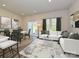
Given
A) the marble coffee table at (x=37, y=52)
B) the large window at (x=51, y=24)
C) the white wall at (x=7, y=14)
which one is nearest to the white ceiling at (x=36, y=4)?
the white wall at (x=7, y=14)

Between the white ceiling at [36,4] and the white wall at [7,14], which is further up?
the white ceiling at [36,4]

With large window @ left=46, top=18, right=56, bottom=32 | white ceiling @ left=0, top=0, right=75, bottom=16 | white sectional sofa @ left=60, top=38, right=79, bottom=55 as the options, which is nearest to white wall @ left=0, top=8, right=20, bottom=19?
white ceiling @ left=0, top=0, right=75, bottom=16

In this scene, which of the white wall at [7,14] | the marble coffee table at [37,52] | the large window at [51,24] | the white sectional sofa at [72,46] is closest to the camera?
the white sectional sofa at [72,46]

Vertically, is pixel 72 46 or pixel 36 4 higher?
pixel 36 4

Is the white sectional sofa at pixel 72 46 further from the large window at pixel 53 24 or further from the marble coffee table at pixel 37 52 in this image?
the large window at pixel 53 24

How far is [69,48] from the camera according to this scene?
3283mm

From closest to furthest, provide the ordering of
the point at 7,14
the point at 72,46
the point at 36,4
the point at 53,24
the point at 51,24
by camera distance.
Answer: the point at 72,46
the point at 36,4
the point at 7,14
the point at 53,24
the point at 51,24

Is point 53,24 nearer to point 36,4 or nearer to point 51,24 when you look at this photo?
point 51,24

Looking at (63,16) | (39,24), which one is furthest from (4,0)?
(63,16)

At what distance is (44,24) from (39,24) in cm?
54

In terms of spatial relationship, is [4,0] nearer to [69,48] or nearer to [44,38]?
[44,38]

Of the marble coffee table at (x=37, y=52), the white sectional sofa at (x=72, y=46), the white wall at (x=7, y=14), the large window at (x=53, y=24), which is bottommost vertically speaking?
the marble coffee table at (x=37, y=52)

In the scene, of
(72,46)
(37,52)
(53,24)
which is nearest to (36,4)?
(53,24)

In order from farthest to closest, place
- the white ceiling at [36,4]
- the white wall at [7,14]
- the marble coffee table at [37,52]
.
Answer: the white wall at [7,14], the white ceiling at [36,4], the marble coffee table at [37,52]
